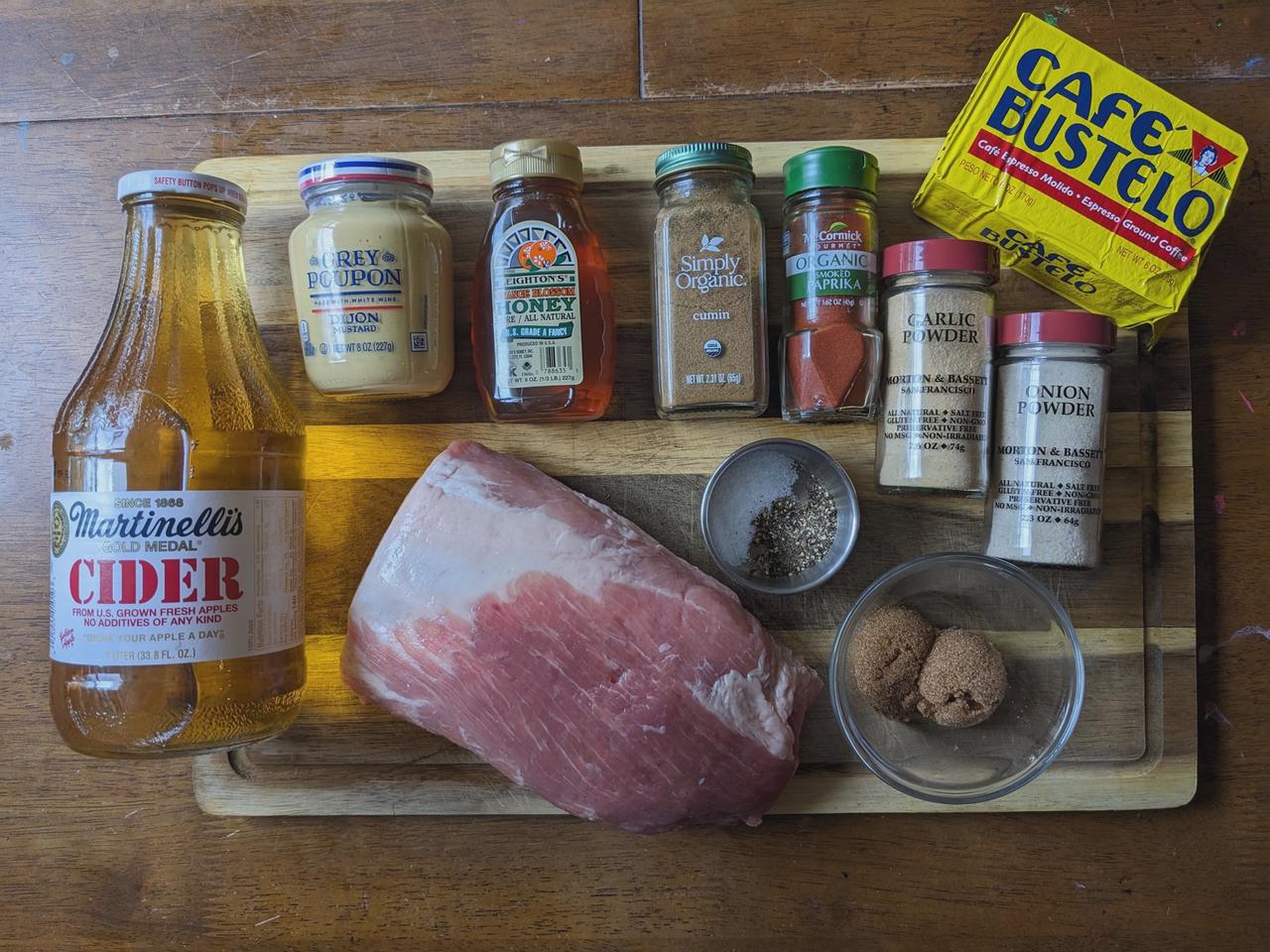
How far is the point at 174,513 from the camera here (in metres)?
0.96

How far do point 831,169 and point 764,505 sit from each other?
1.53ft

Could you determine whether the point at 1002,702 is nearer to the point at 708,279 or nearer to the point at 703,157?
the point at 708,279

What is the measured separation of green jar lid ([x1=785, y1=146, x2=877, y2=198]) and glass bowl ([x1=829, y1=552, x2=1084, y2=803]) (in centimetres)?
52

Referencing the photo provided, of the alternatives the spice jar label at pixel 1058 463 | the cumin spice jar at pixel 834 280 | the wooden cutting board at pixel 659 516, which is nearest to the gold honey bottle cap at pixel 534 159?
the wooden cutting board at pixel 659 516

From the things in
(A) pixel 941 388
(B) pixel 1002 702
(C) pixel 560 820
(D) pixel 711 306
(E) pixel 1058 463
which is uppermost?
(D) pixel 711 306

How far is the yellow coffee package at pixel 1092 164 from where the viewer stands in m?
1.09

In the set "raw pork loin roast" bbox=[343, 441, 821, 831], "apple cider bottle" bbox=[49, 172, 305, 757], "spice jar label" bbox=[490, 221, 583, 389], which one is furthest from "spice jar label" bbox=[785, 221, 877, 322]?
"apple cider bottle" bbox=[49, 172, 305, 757]

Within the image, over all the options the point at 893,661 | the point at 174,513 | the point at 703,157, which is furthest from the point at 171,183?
the point at 893,661

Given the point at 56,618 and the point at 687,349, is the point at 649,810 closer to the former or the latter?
the point at 687,349

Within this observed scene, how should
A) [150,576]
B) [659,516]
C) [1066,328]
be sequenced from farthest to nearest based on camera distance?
1. [659,516]
2. [1066,328]
3. [150,576]

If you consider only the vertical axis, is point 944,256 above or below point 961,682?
above

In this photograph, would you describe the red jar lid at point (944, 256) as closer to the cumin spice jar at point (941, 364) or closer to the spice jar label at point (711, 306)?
the cumin spice jar at point (941, 364)

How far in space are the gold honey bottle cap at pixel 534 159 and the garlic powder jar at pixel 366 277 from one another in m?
0.12

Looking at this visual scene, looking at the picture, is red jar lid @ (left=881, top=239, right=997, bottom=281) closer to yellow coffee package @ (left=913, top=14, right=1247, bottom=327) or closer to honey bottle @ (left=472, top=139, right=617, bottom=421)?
yellow coffee package @ (left=913, top=14, right=1247, bottom=327)
